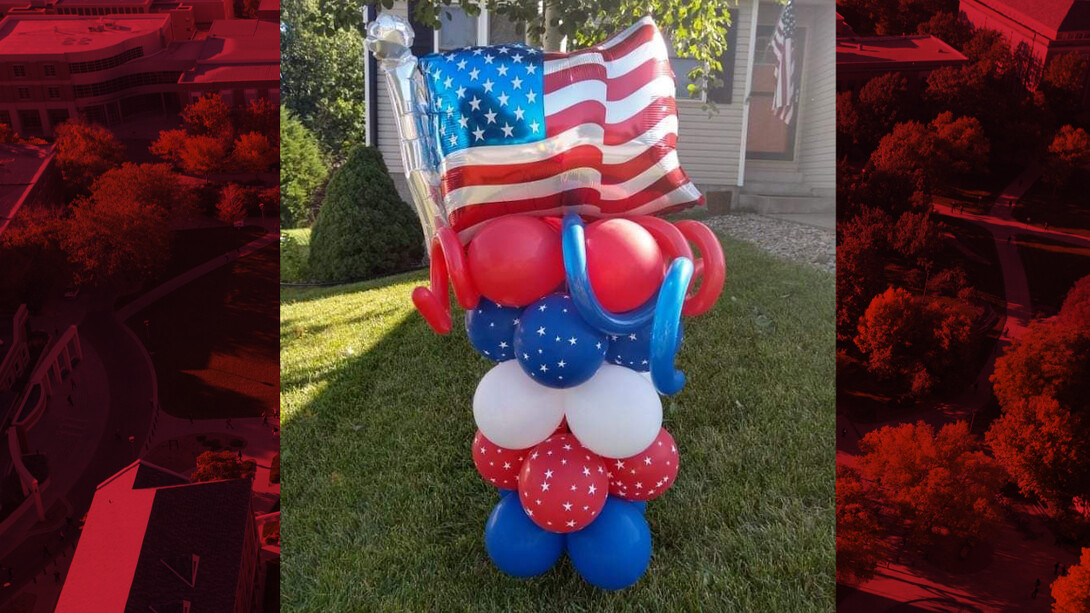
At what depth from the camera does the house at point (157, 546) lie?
212 centimetres

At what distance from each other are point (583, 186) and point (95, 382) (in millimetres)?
1569

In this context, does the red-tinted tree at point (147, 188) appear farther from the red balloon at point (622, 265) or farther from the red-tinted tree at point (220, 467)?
the red balloon at point (622, 265)

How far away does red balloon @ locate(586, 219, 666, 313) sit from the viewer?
2469mm

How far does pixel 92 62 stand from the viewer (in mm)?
2246

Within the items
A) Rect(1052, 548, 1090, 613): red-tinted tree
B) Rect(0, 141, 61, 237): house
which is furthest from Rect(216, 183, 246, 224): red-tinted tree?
Rect(1052, 548, 1090, 613): red-tinted tree

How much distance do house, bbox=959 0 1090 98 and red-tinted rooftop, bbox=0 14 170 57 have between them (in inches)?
98.0

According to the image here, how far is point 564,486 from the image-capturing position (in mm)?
2725

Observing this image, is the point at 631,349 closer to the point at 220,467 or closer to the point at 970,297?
the point at 970,297

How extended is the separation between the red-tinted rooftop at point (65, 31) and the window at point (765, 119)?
3169 millimetres

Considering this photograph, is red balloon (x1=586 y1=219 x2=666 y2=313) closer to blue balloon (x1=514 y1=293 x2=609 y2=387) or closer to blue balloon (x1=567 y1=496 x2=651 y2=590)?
blue balloon (x1=514 y1=293 x2=609 y2=387)

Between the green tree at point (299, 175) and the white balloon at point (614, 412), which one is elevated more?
the green tree at point (299, 175)

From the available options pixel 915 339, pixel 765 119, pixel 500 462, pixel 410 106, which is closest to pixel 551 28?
pixel 765 119

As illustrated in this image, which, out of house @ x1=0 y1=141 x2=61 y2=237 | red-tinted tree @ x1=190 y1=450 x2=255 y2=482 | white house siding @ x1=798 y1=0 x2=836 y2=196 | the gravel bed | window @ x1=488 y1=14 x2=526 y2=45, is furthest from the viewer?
the gravel bed

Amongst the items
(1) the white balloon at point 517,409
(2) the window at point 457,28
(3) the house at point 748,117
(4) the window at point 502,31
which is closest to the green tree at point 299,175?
(3) the house at point 748,117
